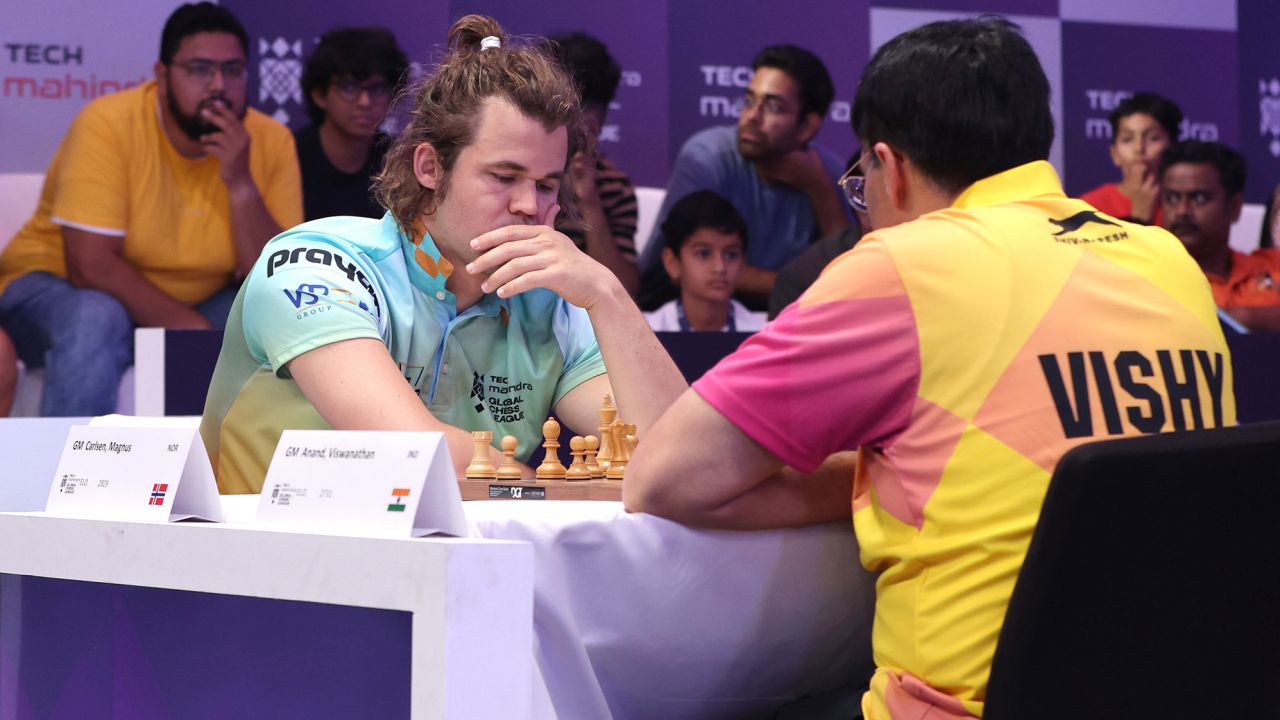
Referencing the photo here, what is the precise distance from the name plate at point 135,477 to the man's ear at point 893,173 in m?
0.78

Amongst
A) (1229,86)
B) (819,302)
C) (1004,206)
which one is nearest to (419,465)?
(819,302)

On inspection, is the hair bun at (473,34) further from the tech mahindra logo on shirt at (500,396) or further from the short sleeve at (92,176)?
the short sleeve at (92,176)

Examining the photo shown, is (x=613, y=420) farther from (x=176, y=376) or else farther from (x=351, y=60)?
(x=351, y=60)

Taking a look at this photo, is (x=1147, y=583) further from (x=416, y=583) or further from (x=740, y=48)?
(x=740, y=48)

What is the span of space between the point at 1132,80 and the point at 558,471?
232 inches

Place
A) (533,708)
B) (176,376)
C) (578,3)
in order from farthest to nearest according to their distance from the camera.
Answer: (578,3) → (176,376) → (533,708)

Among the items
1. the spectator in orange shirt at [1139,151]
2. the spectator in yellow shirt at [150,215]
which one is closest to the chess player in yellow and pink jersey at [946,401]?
the spectator in yellow shirt at [150,215]

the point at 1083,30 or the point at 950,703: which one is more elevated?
the point at 1083,30

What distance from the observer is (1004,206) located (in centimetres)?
143

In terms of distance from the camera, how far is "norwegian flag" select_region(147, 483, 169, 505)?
1.26 metres

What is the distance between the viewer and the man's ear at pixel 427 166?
218 cm

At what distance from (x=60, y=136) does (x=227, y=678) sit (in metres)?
4.32

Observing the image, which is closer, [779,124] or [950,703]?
[950,703]

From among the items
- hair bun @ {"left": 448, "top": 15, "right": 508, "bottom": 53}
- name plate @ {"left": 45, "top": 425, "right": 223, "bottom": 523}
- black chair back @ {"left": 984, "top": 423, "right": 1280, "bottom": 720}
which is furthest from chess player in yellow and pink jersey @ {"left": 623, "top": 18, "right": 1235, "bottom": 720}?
hair bun @ {"left": 448, "top": 15, "right": 508, "bottom": 53}
